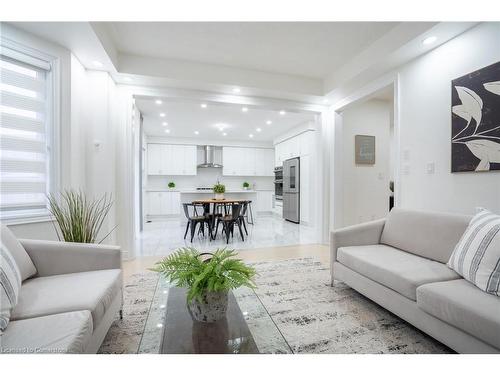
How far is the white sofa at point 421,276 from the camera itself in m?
1.30

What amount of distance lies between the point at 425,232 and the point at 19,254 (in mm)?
3110

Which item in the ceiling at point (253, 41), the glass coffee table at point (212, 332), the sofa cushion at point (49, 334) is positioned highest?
the ceiling at point (253, 41)

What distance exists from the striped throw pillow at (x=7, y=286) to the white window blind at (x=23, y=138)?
123cm

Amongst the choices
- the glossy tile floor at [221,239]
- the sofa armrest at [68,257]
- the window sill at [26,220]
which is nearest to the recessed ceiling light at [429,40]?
the glossy tile floor at [221,239]

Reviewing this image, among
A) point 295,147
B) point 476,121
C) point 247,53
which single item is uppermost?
point 247,53

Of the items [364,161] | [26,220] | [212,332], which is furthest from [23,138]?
[364,161]

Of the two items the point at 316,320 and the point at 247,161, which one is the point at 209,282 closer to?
the point at 316,320

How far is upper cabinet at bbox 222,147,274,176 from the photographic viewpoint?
836cm

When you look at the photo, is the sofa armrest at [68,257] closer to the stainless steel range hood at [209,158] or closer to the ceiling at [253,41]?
the ceiling at [253,41]

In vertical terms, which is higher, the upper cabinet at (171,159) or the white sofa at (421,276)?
the upper cabinet at (171,159)

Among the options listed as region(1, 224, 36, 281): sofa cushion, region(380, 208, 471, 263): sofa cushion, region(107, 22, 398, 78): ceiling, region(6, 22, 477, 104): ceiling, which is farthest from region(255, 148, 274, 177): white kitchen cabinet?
region(1, 224, 36, 281): sofa cushion

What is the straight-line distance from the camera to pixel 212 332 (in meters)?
1.21

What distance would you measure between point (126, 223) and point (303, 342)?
2819 millimetres
